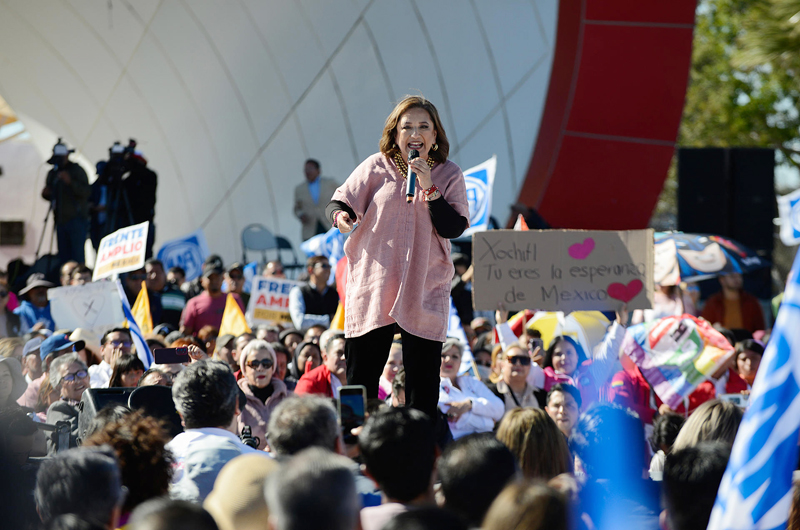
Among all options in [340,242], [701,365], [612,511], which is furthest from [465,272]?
[612,511]

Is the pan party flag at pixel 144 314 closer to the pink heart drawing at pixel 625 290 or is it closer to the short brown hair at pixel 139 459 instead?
the pink heart drawing at pixel 625 290

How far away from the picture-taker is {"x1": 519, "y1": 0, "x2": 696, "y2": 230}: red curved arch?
12.5 metres

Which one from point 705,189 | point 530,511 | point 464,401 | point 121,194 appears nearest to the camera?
point 530,511

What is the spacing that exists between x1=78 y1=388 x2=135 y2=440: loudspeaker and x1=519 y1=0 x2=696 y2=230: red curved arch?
30.2 feet

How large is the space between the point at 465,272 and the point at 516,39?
4940 mm

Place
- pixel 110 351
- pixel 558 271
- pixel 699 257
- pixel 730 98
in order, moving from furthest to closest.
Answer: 1. pixel 730 98
2. pixel 699 257
3. pixel 110 351
4. pixel 558 271

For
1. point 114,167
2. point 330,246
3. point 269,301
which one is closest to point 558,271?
point 269,301

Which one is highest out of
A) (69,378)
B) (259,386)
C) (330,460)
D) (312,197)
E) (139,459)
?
(312,197)

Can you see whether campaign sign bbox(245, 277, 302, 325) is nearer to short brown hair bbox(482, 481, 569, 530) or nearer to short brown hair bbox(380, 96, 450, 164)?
short brown hair bbox(380, 96, 450, 164)

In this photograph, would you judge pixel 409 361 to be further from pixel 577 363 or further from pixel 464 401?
pixel 577 363

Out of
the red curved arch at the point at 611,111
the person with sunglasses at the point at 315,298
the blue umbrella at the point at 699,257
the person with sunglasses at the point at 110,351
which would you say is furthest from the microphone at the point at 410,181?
the red curved arch at the point at 611,111

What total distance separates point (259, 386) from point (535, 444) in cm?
275

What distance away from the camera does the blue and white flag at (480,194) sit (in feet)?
27.0

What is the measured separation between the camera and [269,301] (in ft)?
30.1
